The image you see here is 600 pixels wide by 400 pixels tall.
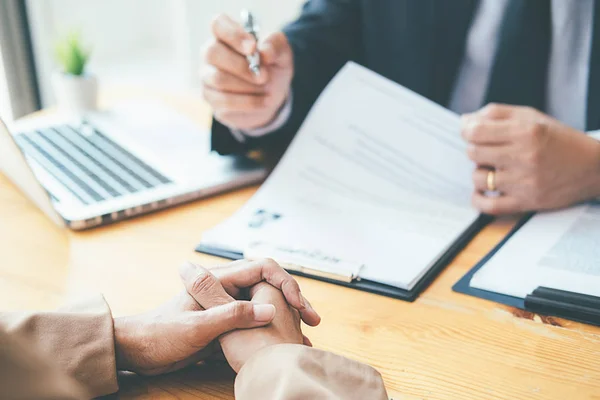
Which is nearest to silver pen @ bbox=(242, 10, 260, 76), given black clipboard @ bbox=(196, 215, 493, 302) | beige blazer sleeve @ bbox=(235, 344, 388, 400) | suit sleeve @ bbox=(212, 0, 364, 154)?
suit sleeve @ bbox=(212, 0, 364, 154)

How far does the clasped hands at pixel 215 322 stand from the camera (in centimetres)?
58

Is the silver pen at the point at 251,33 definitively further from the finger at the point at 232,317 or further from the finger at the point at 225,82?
the finger at the point at 232,317

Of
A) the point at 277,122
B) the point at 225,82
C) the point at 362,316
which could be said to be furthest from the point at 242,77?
the point at 362,316

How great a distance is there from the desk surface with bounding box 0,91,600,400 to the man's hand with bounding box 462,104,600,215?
47 millimetres

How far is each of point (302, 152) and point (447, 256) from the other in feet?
1.04

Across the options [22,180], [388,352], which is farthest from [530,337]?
[22,180]

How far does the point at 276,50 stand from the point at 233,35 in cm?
13

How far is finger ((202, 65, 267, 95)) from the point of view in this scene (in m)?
1.03

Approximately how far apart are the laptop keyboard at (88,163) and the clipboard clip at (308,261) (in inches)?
10.1

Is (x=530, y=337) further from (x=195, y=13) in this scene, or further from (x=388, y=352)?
(x=195, y=13)

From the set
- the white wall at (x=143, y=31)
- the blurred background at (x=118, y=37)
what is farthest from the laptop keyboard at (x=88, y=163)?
the white wall at (x=143, y=31)

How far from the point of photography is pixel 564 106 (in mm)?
1139

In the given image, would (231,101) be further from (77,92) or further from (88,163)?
(77,92)

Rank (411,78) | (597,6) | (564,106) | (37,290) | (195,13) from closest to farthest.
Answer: (37,290)
(597,6)
(564,106)
(411,78)
(195,13)
